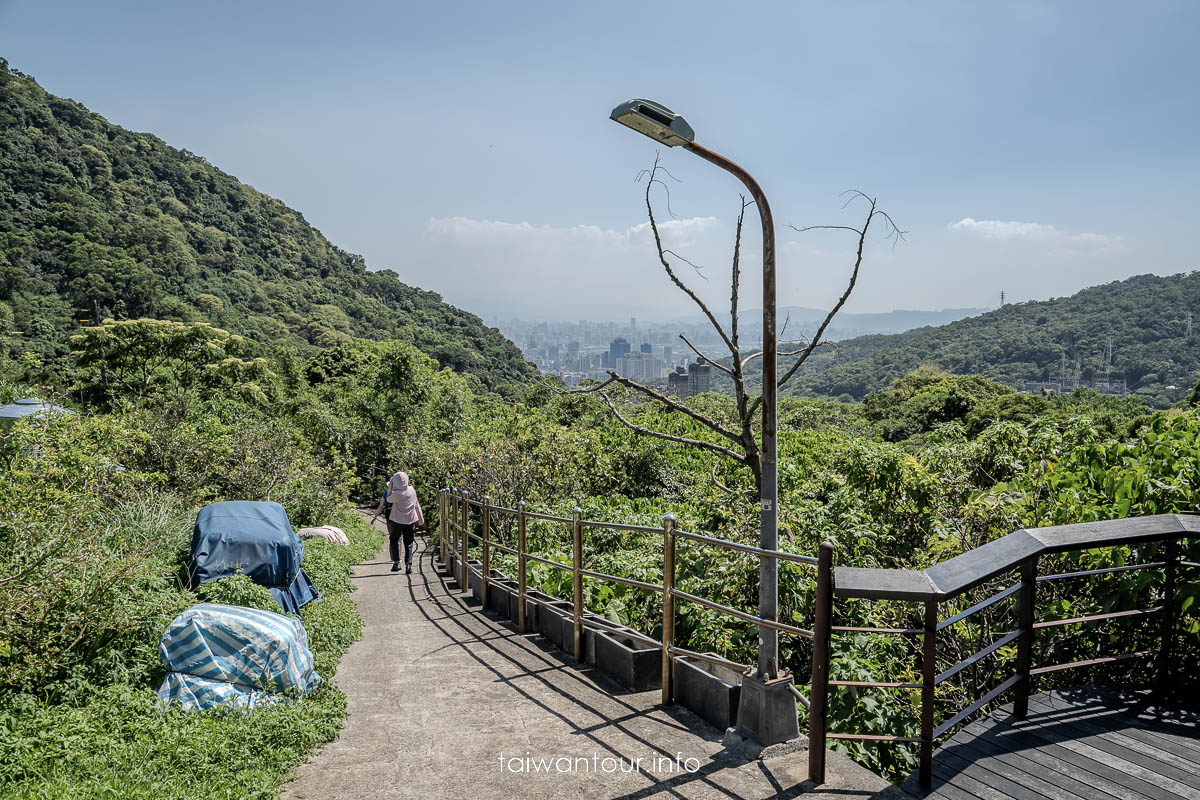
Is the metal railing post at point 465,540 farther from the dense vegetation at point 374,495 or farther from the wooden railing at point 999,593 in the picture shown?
the wooden railing at point 999,593

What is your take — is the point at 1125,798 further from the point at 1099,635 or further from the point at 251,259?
the point at 251,259

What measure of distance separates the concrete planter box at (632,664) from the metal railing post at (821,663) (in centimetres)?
168

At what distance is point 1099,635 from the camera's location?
446cm

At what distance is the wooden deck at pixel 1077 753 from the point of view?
3.03m

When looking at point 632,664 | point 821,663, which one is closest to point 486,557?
point 632,664

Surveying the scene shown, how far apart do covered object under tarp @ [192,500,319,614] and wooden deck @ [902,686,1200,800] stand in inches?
238

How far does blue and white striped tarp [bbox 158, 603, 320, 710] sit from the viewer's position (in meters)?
4.62

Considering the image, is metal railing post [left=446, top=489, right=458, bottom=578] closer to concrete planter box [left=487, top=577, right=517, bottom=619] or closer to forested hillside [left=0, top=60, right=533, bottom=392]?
concrete planter box [left=487, top=577, right=517, bottom=619]

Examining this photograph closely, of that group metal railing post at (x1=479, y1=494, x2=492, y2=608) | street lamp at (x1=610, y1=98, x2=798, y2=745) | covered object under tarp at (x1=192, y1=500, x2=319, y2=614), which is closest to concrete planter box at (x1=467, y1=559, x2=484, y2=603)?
metal railing post at (x1=479, y1=494, x2=492, y2=608)

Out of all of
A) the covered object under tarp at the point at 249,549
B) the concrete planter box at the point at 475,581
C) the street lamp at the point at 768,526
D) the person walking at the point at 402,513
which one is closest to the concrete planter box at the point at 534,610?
the concrete planter box at the point at 475,581

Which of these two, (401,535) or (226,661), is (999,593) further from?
(401,535)

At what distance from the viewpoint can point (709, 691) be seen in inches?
164

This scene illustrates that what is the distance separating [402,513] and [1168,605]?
→ 9.49 m

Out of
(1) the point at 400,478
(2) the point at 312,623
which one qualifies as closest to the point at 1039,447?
(2) the point at 312,623
